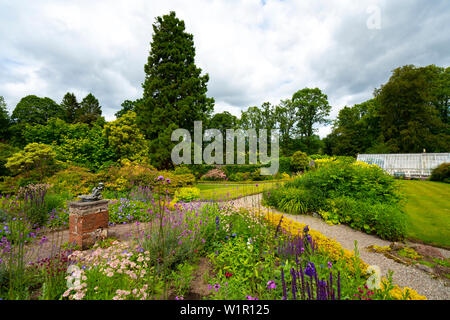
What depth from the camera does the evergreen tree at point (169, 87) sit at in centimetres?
1305

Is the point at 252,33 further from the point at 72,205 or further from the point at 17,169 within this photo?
the point at 17,169

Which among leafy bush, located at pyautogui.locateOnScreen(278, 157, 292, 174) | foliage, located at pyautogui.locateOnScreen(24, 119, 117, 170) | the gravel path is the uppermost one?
foliage, located at pyautogui.locateOnScreen(24, 119, 117, 170)

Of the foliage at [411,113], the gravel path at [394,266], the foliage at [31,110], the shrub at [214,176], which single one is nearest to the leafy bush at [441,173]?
the foliage at [411,113]

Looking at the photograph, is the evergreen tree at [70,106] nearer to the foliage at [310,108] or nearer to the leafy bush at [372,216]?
the foliage at [310,108]

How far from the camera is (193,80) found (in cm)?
1307

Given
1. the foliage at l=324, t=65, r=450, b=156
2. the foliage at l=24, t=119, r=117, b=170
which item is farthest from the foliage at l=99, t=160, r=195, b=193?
the foliage at l=324, t=65, r=450, b=156

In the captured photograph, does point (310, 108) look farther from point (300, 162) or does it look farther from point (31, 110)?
point (31, 110)

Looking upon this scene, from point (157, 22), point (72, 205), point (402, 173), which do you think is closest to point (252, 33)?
point (72, 205)

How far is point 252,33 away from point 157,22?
1064cm

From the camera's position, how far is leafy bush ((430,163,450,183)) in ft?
44.8

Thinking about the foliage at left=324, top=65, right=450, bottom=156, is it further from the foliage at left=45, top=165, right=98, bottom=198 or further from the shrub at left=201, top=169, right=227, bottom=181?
the foliage at left=45, top=165, right=98, bottom=198

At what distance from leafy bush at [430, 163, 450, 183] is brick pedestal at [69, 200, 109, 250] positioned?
69.0ft

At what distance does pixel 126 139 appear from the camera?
12.0 metres
